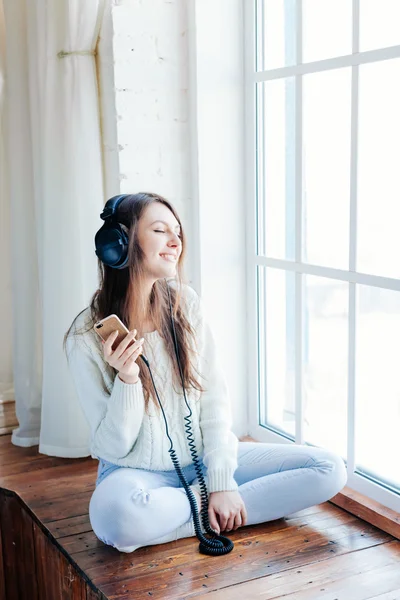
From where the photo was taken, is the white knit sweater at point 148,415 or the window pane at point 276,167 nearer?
the white knit sweater at point 148,415

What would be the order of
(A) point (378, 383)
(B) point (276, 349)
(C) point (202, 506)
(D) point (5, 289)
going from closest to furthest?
(C) point (202, 506) < (A) point (378, 383) < (B) point (276, 349) < (D) point (5, 289)

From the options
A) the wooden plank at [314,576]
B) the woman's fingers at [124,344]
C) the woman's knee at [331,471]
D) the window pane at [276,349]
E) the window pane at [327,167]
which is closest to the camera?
the wooden plank at [314,576]

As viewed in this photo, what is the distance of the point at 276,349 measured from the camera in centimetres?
280

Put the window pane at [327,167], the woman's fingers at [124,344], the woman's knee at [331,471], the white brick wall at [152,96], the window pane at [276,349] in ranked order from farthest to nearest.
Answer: the window pane at [276,349], the white brick wall at [152,96], the window pane at [327,167], the woman's knee at [331,471], the woman's fingers at [124,344]

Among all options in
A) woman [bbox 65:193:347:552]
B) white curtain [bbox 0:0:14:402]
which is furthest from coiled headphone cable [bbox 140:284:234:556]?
white curtain [bbox 0:0:14:402]

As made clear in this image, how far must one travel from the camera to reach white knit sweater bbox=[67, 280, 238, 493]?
7.11 feet

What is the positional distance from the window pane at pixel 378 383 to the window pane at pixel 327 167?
0.20 meters

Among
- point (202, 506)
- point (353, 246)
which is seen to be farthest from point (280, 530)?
point (353, 246)

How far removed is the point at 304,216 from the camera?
256 cm

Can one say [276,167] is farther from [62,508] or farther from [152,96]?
[62,508]

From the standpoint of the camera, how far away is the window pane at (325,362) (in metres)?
2.46

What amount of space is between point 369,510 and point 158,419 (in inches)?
25.9

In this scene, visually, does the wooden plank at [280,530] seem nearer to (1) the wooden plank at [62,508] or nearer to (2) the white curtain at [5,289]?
(1) the wooden plank at [62,508]

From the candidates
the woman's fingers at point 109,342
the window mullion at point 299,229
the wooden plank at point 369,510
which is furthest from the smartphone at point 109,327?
the wooden plank at point 369,510
